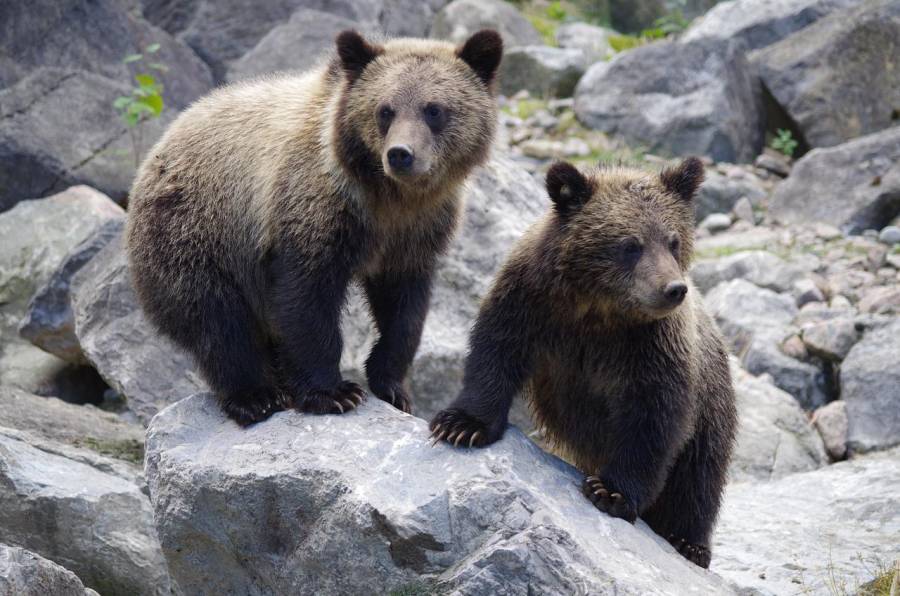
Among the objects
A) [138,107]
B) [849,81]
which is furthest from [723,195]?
[138,107]

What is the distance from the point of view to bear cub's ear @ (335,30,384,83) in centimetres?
707

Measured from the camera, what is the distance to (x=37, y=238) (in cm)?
1136

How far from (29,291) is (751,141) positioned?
31.2 ft

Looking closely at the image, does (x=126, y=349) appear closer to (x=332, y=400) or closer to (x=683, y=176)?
(x=332, y=400)

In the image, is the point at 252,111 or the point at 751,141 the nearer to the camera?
the point at 252,111

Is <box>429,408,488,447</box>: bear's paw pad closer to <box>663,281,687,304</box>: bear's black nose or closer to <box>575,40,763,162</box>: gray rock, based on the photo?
<box>663,281,687,304</box>: bear's black nose

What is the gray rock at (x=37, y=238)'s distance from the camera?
36.7 ft

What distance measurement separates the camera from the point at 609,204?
20.9ft

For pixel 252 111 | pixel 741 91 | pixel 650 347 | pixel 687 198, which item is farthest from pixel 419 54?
pixel 741 91

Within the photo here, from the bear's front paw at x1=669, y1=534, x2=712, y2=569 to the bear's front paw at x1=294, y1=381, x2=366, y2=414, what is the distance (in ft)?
Answer: 6.88

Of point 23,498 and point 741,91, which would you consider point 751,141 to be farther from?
point 23,498

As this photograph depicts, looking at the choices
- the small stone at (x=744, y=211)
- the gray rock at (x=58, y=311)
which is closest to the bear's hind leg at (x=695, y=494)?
the gray rock at (x=58, y=311)

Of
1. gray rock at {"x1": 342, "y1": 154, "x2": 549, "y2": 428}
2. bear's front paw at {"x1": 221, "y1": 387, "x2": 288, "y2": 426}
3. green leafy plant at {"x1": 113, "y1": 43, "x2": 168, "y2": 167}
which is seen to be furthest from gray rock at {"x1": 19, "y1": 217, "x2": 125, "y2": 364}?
bear's front paw at {"x1": 221, "y1": 387, "x2": 288, "y2": 426}

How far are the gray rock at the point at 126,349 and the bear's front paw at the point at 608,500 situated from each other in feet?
13.9
